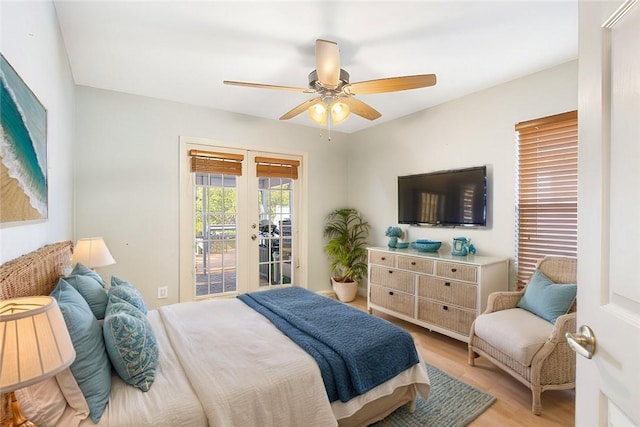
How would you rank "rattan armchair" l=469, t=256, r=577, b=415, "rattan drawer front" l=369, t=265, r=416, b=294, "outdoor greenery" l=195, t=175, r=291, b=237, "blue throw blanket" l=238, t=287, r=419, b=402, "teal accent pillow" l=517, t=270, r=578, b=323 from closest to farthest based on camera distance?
1. "blue throw blanket" l=238, t=287, r=419, b=402
2. "rattan armchair" l=469, t=256, r=577, b=415
3. "teal accent pillow" l=517, t=270, r=578, b=323
4. "rattan drawer front" l=369, t=265, r=416, b=294
5. "outdoor greenery" l=195, t=175, r=291, b=237

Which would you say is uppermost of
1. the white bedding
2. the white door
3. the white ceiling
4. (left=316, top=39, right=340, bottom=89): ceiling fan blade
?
the white ceiling

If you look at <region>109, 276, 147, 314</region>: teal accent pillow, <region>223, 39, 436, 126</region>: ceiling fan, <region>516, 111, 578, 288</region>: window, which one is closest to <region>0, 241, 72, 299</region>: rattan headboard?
<region>109, 276, 147, 314</region>: teal accent pillow

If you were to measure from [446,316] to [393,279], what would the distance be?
69cm

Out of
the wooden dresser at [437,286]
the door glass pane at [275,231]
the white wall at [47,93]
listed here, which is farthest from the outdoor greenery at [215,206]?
the wooden dresser at [437,286]

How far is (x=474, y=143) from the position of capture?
3135 millimetres

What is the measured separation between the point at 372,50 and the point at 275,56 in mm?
769

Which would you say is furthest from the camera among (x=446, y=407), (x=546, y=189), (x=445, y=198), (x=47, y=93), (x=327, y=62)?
(x=445, y=198)

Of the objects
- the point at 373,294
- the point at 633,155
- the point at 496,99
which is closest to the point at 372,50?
the point at 496,99

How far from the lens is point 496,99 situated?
2943mm

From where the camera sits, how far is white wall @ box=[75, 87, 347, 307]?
118 inches

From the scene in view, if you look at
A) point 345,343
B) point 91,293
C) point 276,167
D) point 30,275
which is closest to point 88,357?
point 30,275

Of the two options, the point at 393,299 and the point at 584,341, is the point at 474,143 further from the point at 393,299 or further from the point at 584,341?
the point at 584,341

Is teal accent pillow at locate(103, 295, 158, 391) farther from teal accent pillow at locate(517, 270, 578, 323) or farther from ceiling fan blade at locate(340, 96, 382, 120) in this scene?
teal accent pillow at locate(517, 270, 578, 323)

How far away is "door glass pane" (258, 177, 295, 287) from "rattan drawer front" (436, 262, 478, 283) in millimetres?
2119
